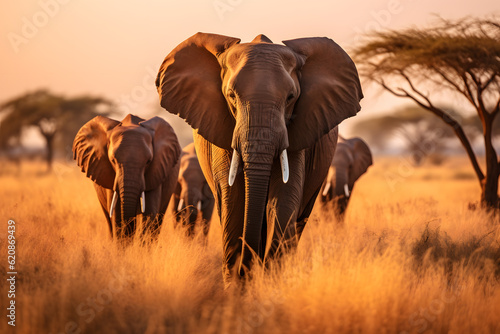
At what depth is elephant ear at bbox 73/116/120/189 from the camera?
858 centimetres

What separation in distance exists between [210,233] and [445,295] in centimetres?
548

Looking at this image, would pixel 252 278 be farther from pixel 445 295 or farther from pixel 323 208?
pixel 323 208

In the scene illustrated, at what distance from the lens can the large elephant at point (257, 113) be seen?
532 centimetres

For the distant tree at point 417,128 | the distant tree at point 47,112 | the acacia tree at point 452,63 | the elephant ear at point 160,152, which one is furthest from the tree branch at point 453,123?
the distant tree at point 417,128

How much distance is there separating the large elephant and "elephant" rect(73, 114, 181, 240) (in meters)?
1.71

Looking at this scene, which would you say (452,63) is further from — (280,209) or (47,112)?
(47,112)

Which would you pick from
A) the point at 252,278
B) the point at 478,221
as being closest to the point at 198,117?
the point at 252,278

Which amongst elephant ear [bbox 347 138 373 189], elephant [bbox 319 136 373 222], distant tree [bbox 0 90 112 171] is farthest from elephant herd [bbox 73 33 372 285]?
Answer: distant tree [bbox 0 90 112 171]

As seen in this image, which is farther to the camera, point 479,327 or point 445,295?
point 445,295

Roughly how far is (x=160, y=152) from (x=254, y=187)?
11.7 ft

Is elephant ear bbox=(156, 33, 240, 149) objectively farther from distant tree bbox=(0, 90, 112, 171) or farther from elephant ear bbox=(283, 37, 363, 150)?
distant tree bbox=(0, 90, 112, 171)

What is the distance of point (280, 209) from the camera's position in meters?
5.91

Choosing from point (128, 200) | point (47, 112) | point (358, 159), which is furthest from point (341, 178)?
point (47, 112)

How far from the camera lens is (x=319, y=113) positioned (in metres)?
6.00
